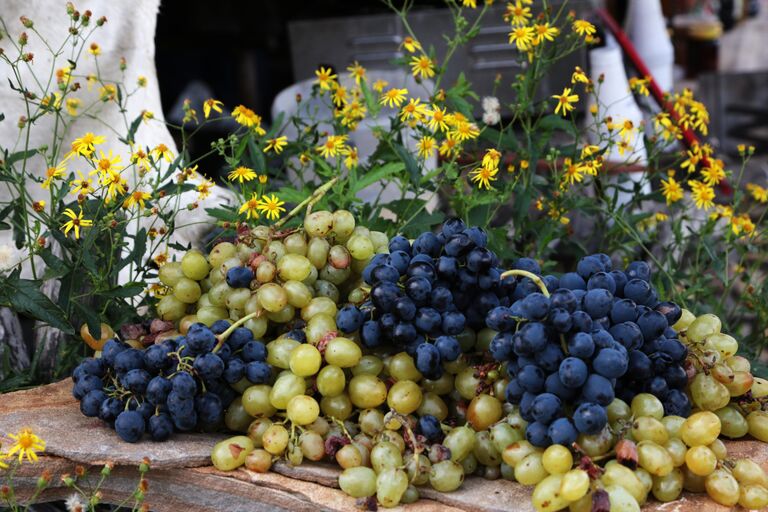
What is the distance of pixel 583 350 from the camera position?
1.02 meters

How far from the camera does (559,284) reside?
1188mm

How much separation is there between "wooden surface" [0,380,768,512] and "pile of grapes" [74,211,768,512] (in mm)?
19

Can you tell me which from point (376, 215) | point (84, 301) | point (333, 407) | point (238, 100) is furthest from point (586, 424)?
point (238, 100)

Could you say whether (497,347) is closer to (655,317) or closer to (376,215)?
(655,317)

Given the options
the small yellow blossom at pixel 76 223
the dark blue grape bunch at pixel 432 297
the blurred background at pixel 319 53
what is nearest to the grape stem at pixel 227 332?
the dark blue grape bunch at pixel 432 297

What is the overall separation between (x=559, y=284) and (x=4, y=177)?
0.91 meters

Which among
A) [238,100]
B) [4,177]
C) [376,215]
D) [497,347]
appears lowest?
[497,347]

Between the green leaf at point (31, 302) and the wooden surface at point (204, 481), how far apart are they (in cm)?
16

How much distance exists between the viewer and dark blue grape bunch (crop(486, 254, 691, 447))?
1020 millimetres

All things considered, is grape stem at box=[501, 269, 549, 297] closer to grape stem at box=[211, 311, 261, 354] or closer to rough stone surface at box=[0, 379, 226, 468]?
grape stem at box=[211, 311, 261, 354]

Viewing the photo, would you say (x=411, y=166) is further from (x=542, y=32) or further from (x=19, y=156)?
(x=19, y=156)

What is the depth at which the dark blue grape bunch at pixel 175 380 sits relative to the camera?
1135 millimetres

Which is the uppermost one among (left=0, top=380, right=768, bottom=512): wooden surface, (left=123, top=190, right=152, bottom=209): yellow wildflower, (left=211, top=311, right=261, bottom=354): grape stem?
(left=123, top=190, right=152, bottom=209): yellow wildflower

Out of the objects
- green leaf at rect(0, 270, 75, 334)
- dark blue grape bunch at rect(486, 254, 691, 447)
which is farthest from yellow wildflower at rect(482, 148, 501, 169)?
green leaf at rect(0, 270, 75, 334)
